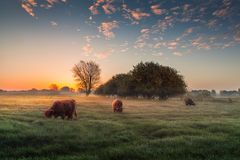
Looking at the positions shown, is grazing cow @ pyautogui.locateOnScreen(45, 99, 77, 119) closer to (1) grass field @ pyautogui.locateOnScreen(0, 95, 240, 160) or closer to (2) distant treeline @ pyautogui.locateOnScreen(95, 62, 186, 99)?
(1) grass field @ pyautogui.locateOnScreen(0, 95, 240, 160)

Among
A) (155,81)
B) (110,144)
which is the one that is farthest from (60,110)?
(155,81)

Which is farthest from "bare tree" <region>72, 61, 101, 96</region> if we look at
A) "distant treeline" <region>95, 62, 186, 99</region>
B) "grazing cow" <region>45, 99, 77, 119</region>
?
"grazing cow" <region>45, 99, 77, 119</region>

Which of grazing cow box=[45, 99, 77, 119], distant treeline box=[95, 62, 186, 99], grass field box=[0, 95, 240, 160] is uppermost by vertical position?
distant treeline box=[95, 62, 186, 99]

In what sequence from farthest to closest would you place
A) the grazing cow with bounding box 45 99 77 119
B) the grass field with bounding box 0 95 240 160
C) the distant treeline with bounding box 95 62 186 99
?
1. the distant treeline with bounding box 95 62 186 99
2. the grazing cow with bounding box 45 99 77 119
3. the grass field with bounding box 0 95 240 160

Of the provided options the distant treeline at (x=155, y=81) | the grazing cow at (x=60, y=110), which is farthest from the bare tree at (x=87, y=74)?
the grazing cow at (x=60, y=110)

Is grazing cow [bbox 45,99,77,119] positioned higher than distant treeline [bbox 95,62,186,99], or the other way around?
distant treeline [bbox 95,62,186,99]

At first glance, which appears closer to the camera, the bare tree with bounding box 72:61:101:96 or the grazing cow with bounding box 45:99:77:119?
the grazing cow with bounding box 45:99:77:119

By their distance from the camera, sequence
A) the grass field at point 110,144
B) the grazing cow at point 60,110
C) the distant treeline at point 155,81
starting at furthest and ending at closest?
1. the distant treeline at point 155,81
2. the grazing cow at point 60,110
3. the grass field at point 110,144

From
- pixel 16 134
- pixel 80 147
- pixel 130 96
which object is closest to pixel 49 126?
pixel 16 134

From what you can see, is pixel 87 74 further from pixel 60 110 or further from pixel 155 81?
pixel 60 110

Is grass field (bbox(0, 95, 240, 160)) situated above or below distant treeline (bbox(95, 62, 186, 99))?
below

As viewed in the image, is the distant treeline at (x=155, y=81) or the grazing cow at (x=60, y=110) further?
the distant treeline at (x=155, y=81)

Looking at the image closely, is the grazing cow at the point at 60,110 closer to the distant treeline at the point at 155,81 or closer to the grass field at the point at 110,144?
the grass field at the point at 110,144

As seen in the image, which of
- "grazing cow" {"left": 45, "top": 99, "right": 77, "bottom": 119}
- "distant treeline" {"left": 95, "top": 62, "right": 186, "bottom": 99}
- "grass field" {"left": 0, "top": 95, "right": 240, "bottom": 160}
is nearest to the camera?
"grass field" {"left": 0, "top": 95, "right": 240, "bottom": 160}
